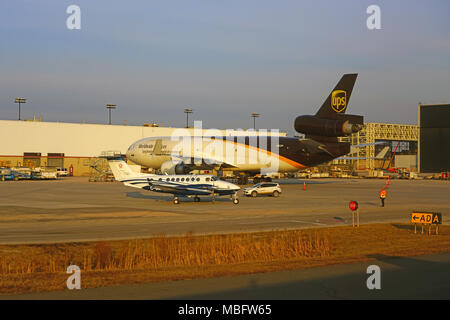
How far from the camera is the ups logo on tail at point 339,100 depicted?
60.6 metres

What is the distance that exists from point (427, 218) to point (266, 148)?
43926mm

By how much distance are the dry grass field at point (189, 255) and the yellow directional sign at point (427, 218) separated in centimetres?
96

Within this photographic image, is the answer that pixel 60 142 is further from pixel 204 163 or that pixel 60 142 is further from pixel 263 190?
pixel 263 190

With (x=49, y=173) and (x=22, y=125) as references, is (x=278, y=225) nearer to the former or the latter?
(x=49, y=173)

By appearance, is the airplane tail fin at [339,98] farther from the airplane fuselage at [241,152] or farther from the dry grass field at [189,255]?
the dry grass field at [189,255]

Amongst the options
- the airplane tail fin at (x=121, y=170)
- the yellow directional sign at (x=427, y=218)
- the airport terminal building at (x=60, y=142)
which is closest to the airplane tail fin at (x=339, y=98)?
the airplane tail fin at (x=121, y=170)

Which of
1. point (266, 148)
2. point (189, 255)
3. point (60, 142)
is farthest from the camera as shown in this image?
point (60, 142)

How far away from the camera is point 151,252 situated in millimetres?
20203

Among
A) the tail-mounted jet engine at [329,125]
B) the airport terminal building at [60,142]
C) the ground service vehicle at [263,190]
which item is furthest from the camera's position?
the airport terminal building at [60,142]

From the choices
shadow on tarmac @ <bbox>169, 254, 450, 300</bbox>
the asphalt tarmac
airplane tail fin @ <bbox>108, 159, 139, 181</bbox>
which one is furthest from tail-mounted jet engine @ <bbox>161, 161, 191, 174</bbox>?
shadow on tarmac @ <bbox>169, 254, 450, 300</bbox>

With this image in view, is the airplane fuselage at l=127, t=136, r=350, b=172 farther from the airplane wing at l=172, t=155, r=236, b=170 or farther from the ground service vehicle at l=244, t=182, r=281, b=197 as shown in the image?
the ground service vehicle at l=244, t=182, r=281, b=197

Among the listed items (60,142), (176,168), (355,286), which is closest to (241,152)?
(176,168)

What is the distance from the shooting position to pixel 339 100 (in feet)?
199

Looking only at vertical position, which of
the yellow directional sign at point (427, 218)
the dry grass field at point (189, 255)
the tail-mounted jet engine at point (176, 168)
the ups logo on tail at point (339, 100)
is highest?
the ups logo on tail at point (339, 100)
